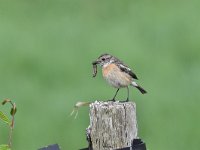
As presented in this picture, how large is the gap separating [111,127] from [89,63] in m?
8.34

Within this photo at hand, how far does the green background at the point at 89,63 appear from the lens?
11445mm

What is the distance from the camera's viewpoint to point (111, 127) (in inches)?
218

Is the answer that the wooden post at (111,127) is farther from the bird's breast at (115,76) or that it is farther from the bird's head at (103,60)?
the bird's breast at (115,76)

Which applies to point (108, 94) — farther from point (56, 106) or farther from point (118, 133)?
point (118, 133)

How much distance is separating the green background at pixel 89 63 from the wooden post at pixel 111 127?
17.3 feet

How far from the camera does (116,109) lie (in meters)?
5.60

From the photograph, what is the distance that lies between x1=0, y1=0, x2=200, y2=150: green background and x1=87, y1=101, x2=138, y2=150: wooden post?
527cm

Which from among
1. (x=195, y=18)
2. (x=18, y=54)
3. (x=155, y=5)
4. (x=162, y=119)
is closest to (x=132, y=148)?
(x=162, y=119)

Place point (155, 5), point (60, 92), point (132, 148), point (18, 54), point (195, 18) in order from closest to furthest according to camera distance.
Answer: point (132, 148) < point (60, 92) < point (18, 54) < point (195, 18) < point (155, 5)

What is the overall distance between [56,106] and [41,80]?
1.02 m

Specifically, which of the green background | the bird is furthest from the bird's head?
the green background

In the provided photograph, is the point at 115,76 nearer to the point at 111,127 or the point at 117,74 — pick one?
the point at 117,74

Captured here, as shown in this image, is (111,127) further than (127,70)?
No

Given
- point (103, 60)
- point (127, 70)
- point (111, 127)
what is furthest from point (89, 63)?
point (111, 127)
